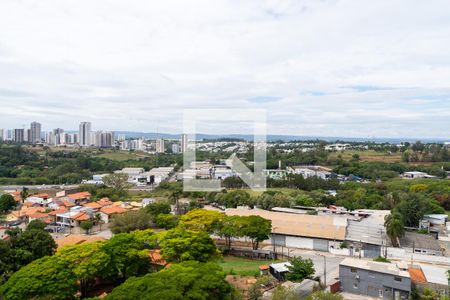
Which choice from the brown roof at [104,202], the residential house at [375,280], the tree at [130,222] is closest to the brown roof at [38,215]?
the brown roof at [104,202]

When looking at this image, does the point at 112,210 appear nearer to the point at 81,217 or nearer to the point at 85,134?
the point at 81,217

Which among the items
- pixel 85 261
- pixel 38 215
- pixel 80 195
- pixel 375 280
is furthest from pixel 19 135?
pixel 375 280

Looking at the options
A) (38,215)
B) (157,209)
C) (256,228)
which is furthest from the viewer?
(38,215)

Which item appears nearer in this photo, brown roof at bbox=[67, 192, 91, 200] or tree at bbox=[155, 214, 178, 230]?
tree at bbox=[155, 214, 178, 230]

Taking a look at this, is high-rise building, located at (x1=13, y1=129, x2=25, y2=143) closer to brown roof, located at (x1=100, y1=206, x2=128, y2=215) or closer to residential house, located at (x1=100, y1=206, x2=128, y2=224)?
brown roof, located at (x1=100, y1=206, x2=128, y2=215)

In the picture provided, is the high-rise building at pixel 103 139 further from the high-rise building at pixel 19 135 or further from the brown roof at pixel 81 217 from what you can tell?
the brown roof at pixel 81 217

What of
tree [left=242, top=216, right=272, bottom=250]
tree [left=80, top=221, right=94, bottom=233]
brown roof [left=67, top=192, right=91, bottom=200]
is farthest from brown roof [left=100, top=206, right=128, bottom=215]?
tree [left=242, top=216, right=272, bottom=250]
